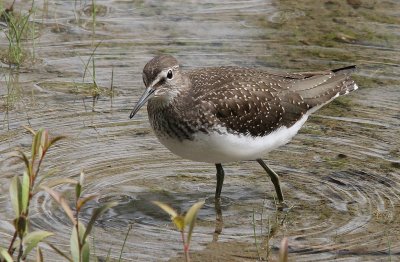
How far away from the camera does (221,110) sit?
8.07 m

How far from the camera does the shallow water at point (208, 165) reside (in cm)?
787

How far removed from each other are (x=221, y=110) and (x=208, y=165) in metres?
1.51

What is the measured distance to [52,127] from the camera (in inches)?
386

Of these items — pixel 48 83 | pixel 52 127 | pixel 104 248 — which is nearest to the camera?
pixel 104 248

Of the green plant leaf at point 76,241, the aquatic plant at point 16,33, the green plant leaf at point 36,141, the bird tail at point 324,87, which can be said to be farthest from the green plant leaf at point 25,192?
the aquatic plant at point 16,33

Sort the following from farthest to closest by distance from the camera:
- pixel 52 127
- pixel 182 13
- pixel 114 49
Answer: pixel 182 13, pixel 114 49, pixel 52 127

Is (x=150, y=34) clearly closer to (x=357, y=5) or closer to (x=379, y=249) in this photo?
(x=357, y=5)

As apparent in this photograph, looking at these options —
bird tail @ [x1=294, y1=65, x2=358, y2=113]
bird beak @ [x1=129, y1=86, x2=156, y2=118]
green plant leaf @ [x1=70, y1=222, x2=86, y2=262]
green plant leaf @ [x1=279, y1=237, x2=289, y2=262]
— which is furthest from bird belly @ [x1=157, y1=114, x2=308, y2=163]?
green plant leaf @ [x1=279, y1=237, x2=289, y2=262]

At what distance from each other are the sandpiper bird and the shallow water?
0.52 metres

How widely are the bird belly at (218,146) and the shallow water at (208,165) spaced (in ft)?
1.78

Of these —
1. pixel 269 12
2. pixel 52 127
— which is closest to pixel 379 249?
pixel 52 127

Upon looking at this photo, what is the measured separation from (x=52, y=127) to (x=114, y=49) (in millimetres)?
2395

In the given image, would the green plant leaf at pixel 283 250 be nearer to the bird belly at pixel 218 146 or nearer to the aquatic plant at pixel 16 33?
the bird belly at pixel 218 146

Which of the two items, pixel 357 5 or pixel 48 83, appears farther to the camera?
pixel 357 5
